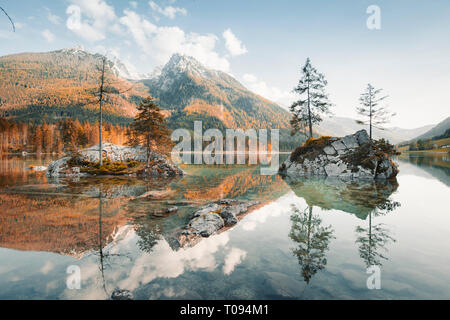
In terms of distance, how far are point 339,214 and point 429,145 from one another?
211 meters

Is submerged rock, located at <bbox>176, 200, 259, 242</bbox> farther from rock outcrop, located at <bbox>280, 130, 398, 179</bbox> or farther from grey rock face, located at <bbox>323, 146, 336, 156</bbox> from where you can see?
grey rock face, located at <bbox>323, 146, 336, 156</bbox>

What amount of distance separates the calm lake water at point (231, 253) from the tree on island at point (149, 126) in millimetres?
19614

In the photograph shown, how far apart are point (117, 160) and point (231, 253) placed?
3037 centimetres

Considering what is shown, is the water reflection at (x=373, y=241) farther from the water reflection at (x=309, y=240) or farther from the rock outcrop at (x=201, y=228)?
the rock outcrop at (x=201, y=228)

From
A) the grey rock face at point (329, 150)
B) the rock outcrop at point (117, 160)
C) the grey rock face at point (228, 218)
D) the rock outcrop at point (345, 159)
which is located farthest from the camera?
the grey rock face at point (329, 150)

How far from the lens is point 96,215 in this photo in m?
10.5

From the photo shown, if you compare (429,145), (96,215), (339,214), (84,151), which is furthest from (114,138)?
(429,145)

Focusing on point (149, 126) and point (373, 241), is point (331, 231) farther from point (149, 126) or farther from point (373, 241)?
point (149, 126)

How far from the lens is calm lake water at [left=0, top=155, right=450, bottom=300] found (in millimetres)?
4930

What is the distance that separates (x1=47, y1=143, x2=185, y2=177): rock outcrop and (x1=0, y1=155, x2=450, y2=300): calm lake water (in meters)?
17.2

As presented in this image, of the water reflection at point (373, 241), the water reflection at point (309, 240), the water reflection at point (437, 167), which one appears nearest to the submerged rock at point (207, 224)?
the water reflection at point (309, 240)

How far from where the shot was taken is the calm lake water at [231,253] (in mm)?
4930

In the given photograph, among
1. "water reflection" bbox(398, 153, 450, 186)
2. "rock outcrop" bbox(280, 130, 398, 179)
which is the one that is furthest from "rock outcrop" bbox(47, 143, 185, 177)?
"water reflection" bbox(398, 153, 450, 186)
